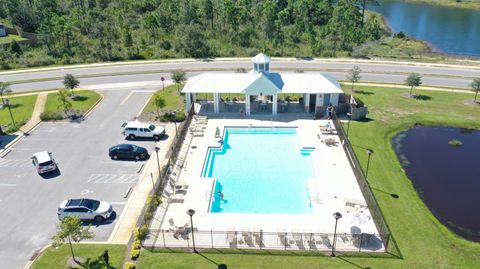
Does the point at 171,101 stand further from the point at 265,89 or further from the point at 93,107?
the point at 265,89

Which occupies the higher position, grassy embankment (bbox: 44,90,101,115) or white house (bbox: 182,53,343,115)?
white house (bbox: 182,53,343,115)

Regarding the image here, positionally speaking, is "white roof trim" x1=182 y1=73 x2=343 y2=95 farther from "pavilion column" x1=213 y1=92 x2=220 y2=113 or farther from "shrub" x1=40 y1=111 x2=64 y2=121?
"shrub" x1=40 y1=111 x2=64 y2=121

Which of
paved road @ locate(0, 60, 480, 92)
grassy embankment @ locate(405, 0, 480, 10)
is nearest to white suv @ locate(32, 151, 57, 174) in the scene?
paved road @ locate(0, 60, 480, 92)

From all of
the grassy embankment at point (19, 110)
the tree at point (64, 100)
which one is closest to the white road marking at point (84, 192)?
the tree at point (64, 100)

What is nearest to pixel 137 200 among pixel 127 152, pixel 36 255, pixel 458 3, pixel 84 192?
pixel 84 192

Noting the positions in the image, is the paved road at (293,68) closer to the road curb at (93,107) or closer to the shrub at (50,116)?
the road curb at (93,107)

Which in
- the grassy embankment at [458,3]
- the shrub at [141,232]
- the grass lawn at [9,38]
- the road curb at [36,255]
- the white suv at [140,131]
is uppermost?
the grassy embankment at [458,3]
